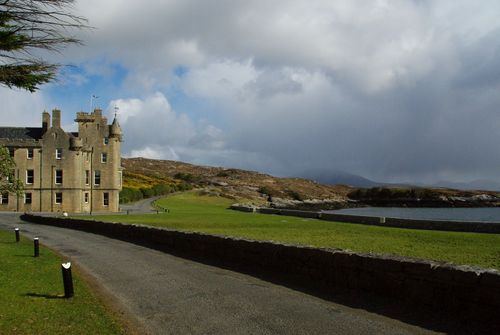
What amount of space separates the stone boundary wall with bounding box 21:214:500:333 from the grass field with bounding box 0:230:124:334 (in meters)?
5.07

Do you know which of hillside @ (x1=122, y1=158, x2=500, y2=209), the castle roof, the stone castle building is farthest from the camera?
hillside @ (x1=122, y1=158, x2=500, y2=209)

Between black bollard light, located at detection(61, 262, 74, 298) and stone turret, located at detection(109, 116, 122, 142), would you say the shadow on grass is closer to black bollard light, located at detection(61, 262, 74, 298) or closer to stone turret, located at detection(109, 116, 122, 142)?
black bollard light, located at detection(61, 262, 74, 298)

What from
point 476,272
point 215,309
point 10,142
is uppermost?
point 10,142

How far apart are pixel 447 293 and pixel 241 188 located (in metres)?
126

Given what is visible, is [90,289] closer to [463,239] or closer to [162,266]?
[162,266]

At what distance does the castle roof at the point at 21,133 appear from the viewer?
67.6 meters

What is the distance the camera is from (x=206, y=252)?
18719mm

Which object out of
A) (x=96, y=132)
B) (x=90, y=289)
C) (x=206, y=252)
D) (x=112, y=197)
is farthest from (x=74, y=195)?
(x=90, y=289)

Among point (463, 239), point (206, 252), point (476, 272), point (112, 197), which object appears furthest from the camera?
point (112, 197)

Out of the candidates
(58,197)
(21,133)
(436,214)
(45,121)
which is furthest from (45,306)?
(436,214)

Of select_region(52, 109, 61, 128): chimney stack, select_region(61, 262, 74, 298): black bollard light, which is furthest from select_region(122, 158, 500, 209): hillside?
select_region(61, 262, 74, 298): black bollard light

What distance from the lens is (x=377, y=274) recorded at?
10773 millimetres

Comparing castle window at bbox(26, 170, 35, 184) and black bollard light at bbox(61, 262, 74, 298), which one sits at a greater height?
castle window at bbox(26, 170, 35, 184)

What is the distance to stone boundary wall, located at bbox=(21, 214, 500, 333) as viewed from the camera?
341 inches
